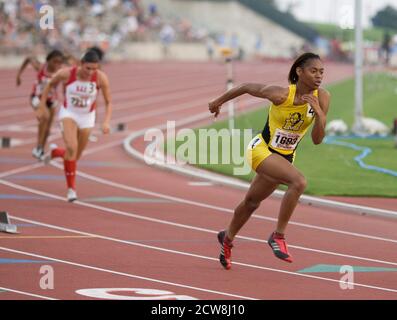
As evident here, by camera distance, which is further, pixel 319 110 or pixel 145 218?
pixel 145 218

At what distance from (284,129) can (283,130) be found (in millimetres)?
14

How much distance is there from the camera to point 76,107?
15.5 m

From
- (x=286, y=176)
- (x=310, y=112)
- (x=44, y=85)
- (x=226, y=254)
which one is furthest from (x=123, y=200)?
(x=310, y=112)

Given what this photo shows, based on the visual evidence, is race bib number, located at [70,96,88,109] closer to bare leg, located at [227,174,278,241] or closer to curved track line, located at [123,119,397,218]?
curved track line, located at [123,119,397,218]

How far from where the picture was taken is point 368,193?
16109 mm

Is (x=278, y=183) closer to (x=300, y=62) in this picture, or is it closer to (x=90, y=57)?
(x=300, y=62)

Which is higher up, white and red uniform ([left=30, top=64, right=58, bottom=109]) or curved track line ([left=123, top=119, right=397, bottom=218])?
white and red uniform ([left=30, top=64, right=58, bottom=109])

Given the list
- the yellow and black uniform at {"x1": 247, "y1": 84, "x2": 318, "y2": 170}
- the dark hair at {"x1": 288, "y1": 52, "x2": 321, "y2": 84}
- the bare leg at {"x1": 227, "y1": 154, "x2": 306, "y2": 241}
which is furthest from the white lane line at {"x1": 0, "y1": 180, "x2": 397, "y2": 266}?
the dark hair at {"x1": 288, "y1": 52, "x2": 321, "y2": 84}

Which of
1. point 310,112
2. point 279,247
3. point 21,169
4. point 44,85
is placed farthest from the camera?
point 44,85

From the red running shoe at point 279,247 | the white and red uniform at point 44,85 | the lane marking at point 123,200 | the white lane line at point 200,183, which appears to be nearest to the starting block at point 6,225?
the lane marking at point 123,200

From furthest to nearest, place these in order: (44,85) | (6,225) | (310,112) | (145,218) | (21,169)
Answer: (44,85) < (21,169) < (145,218) < (6,225) < (310,112)

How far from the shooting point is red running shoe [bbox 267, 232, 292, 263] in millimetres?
10375
